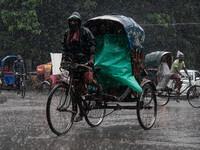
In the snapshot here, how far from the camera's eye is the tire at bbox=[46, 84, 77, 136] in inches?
234

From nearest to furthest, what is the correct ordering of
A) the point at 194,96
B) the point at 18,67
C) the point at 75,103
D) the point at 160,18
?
the point at 75,103
the point at 194,96
the point at 18,67
the point at 160,18

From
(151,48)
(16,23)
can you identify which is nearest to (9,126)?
(16,23)

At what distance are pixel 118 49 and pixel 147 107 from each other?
129cm

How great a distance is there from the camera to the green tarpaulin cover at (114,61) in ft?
23.9

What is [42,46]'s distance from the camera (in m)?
29.4

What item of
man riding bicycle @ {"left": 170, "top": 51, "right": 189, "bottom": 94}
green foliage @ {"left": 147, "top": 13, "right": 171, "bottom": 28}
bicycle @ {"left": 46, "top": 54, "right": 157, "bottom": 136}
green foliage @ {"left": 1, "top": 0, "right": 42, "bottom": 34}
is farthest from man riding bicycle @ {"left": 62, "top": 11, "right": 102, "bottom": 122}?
green foliage @ {"left": 147, "top": 13, "right": 171, "bottom": 28}

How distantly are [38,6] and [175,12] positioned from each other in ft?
43.6

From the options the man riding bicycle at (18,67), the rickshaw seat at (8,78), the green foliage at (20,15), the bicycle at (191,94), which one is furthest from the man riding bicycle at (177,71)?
the green foliage at (20,15)

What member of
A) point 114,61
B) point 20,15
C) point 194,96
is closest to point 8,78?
point 20,15

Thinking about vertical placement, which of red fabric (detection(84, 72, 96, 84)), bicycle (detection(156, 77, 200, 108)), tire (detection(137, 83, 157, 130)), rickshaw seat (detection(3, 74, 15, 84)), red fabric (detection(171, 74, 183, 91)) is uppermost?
red fabric (detection(84, 72, 96, 84))

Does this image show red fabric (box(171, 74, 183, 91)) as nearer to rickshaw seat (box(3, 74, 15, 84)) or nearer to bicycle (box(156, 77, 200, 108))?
bicycle (box(156, 77, 200, 108))

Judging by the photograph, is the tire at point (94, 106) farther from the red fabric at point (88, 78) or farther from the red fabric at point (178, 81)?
the red fabric at point (178, 81)

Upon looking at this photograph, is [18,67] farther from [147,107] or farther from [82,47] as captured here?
[82,47]

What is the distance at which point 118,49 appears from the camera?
7691mm
